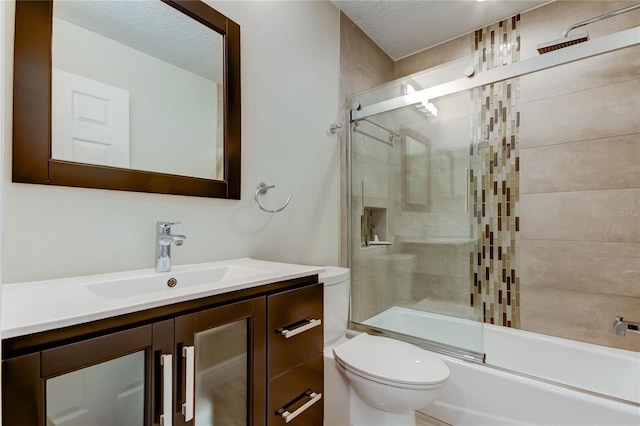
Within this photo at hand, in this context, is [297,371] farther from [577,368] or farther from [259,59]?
[577,368]

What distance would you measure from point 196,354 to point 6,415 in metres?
0.37

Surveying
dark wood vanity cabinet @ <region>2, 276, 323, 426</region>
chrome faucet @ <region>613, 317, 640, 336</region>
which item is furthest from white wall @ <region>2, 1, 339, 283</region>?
chrome faucet @ <region>613, 317, 640, 336</region>

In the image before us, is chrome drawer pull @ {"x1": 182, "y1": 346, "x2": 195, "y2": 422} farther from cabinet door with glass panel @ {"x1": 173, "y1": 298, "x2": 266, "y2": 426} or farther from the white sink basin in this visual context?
the white sink basin

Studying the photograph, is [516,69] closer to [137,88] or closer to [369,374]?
[369,374]

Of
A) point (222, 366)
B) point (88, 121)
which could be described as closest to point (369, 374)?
point (222, 366)

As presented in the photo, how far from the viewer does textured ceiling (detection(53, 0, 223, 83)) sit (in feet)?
3.65

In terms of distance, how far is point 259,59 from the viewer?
1675 millimetres

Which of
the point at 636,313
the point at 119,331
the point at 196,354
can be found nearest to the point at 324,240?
the point at 196,354

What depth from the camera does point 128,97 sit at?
1206 mm

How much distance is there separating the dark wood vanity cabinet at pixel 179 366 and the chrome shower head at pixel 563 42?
1.74m

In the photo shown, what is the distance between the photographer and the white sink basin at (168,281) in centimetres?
102

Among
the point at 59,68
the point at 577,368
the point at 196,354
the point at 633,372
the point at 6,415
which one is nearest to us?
the point at 6,415

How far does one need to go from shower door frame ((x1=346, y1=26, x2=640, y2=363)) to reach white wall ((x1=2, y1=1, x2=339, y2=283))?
0.19 meters

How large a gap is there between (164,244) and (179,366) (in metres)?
0.51
